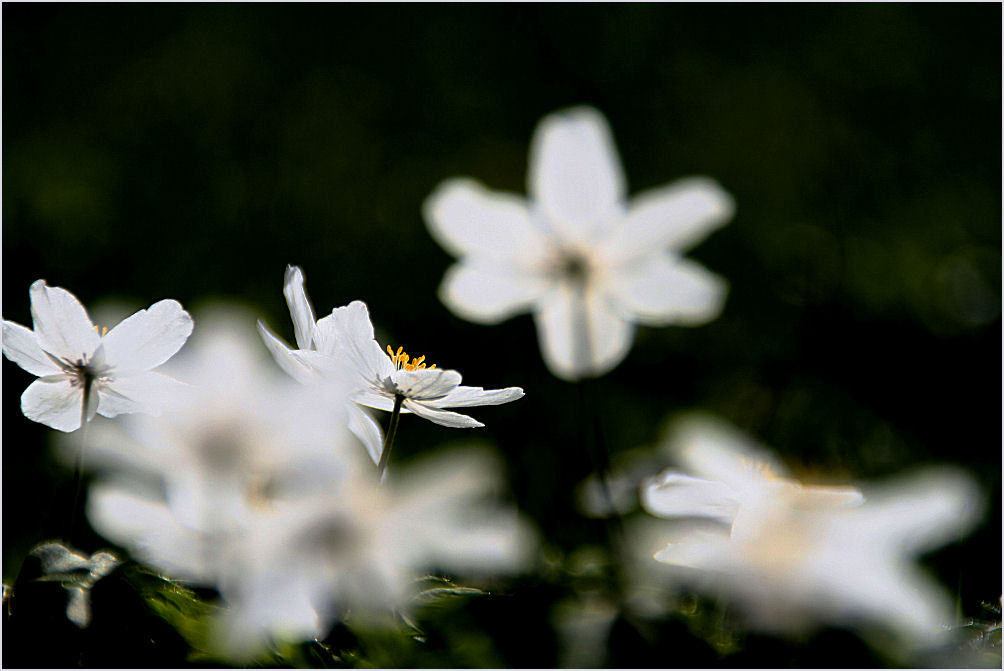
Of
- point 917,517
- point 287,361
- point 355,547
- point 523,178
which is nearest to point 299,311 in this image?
point 287,361

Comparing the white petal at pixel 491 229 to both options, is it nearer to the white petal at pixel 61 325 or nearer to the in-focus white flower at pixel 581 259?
the in-focus white flower at pixel 581 259

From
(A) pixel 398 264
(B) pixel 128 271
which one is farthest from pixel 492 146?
(B) pixel 128 271

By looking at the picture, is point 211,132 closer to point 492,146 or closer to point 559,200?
point 492,146

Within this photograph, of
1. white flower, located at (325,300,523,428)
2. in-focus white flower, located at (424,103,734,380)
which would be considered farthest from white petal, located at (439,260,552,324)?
white flower, located at (325,300,523,428)

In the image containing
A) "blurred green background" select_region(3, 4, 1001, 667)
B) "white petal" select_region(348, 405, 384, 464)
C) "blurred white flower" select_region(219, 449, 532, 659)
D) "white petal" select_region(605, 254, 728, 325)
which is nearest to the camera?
"blurred white flower" select_region(219, 449, 532, 659)

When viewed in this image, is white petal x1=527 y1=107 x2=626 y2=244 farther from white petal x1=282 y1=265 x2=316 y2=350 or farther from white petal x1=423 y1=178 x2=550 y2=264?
white petal x1=282 y1=265 x2=316 y2=350

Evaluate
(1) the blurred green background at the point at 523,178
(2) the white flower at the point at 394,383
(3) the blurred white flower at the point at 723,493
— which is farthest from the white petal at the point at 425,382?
(1) the blurred green background at the point at 523,178

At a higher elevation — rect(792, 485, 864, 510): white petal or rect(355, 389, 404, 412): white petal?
rect(355, 389, 404, 412): white petal
